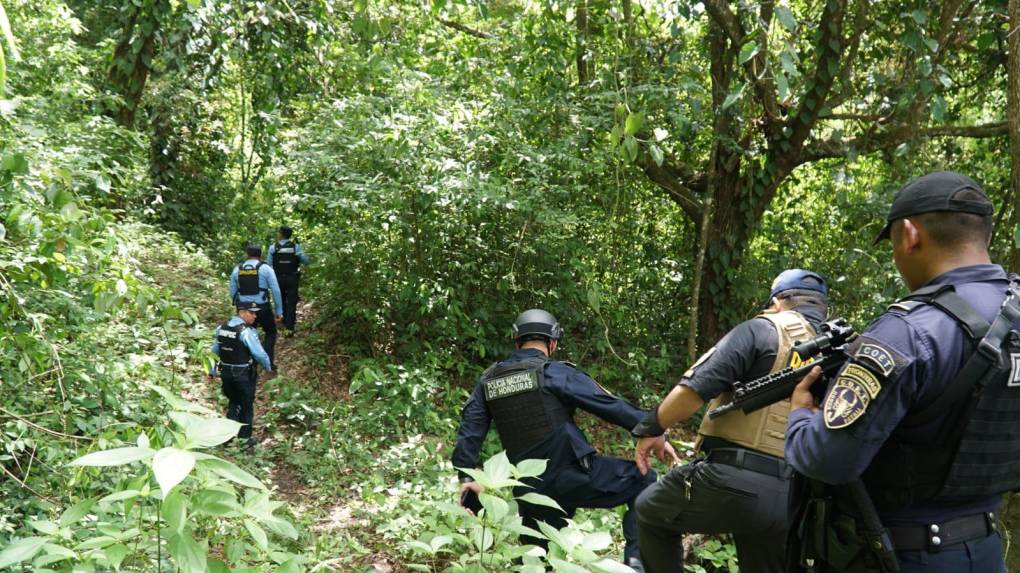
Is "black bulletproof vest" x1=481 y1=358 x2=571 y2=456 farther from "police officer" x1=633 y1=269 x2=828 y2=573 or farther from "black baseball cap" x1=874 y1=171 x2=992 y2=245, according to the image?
"black baseball cap" x1=874 y1=171 x2=992 y2=245

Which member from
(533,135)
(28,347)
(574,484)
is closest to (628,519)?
(574,484)

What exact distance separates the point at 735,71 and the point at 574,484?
697 centimetres

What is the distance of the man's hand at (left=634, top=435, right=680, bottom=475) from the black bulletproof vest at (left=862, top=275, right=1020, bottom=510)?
1.42 m

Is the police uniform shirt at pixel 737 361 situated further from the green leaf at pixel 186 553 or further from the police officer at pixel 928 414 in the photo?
the green leaf at pixel 186 553

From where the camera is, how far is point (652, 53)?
9.77 m

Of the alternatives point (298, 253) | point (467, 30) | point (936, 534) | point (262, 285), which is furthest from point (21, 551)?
point (467, 30)

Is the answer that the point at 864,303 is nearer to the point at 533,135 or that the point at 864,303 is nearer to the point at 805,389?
the point at 533,135

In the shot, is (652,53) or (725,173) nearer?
(652,53)

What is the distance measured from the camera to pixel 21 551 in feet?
5.56

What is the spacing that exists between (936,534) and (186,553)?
2154mm

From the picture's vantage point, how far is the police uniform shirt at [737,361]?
3414 mm

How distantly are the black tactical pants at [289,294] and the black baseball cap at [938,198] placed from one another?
346 inches

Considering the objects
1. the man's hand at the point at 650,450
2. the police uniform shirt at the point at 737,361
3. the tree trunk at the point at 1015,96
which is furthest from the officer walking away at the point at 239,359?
the tree trunk at the point at 1015,96

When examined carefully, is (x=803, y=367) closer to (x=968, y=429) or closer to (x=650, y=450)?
(x=968, y=429)
